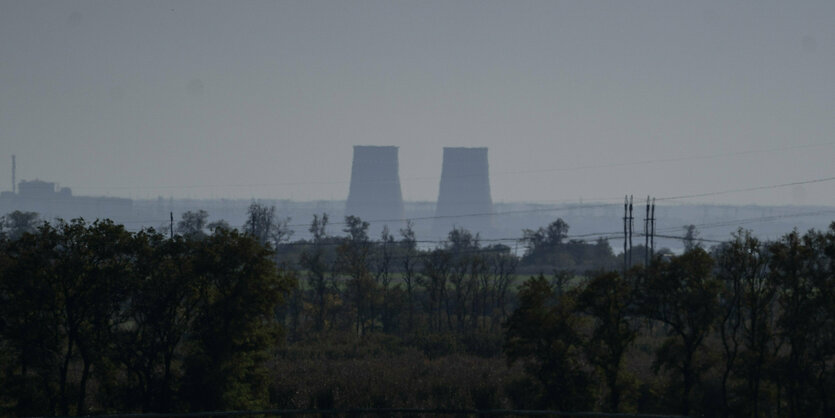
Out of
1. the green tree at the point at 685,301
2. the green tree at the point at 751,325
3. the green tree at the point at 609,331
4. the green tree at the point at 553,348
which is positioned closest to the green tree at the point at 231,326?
the green tree at the point at 553,348

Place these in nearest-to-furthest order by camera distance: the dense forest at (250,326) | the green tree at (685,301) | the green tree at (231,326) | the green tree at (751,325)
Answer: the green tree at (231,326), the dense forest at (250,326), the green tree at (685,301), the green tree at (751,325)

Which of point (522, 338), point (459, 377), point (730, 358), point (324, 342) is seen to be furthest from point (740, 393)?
point (324, 342)

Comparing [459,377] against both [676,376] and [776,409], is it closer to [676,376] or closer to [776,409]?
[676,376]

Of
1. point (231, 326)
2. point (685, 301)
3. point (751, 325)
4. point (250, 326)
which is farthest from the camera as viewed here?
point (751, 325)

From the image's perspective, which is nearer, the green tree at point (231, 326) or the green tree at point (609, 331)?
the green tree at point (231, 326)

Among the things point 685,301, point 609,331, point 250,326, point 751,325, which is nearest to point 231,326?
point 250,326

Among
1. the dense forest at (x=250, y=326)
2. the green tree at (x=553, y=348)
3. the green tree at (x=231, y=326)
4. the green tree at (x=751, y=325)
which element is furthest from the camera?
the green tree at (x=751, y=325)

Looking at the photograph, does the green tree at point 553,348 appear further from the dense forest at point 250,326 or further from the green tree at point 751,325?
the green tree at point 751,325

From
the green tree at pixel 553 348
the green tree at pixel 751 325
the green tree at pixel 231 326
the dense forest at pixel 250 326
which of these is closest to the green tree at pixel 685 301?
the dense forest at pixel 250 326

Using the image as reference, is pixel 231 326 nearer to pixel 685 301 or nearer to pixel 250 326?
pixel 250 326

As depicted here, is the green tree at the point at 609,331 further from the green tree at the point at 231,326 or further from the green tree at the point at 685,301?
the green tree at the point at 231,326

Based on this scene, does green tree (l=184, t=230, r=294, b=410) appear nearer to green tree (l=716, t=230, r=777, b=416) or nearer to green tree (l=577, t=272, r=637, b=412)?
green tree (l=577, t=272, r=637, b=412)
